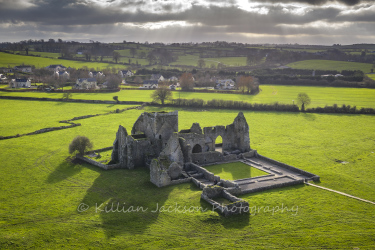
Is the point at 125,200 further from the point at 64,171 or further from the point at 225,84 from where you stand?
the point at 225,84

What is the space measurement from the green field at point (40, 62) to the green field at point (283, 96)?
187ft

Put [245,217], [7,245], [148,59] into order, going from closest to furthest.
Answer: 1. [7,245]
2. [245,217]
3. [148,59]

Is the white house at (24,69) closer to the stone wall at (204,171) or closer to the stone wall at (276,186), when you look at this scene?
the stone wall at (204,171)

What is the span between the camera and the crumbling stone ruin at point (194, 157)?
29219mm

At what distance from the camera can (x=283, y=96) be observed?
83000 mm

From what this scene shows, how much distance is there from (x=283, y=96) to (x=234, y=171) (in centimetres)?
5482

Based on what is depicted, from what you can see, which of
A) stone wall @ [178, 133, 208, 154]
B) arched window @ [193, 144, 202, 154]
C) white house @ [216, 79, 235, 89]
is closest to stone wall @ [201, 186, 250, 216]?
stone wall @ [178, 133, 208, 154]

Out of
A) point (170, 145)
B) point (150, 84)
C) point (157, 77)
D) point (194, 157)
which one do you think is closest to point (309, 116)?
point (194, 157)

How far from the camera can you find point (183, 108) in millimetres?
70750

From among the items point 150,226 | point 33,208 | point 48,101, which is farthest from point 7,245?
point 48,101

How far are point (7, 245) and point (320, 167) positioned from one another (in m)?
30.7

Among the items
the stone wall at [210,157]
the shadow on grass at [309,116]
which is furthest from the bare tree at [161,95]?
the stone wall at [210,157]

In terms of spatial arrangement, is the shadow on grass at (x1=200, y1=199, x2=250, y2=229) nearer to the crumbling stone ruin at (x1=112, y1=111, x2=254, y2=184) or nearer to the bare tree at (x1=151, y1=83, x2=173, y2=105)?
the crumbling stone ruin at (x1=112, y1=111, x2=254, y2=184)

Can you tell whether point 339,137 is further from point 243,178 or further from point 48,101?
point 48,101
